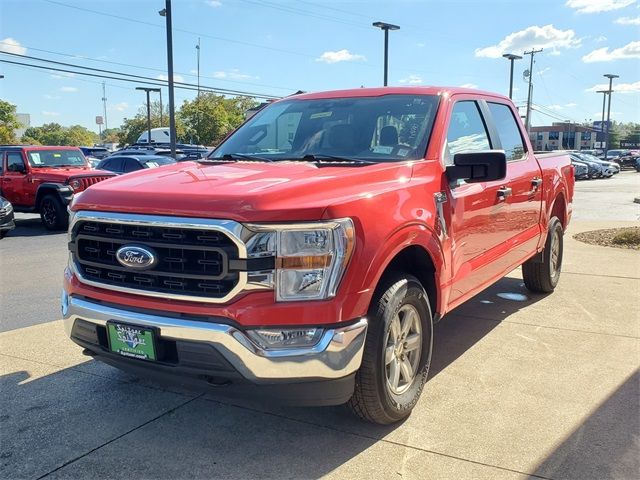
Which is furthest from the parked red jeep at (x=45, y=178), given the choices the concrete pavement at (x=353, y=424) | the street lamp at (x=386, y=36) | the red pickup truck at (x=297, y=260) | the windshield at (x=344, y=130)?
the street lamp at (x=386, y=36)

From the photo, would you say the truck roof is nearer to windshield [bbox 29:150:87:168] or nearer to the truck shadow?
the truck shadow

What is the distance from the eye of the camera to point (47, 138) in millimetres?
122188

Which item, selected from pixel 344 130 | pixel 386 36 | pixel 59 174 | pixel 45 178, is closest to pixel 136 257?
pixel 344 130

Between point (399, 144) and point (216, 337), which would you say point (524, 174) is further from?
point (216, 337)

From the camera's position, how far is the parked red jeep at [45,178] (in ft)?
42.0

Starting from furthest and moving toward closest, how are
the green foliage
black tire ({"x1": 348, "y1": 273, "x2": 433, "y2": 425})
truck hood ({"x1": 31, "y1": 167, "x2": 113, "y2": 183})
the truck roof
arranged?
the green foliage
truck hood ({"x1": 31, "y1": 167, "x2": 113, "y2": 183})
the truck roof
black tire ({"x1": 348, "y1": 273, "x2": 433, "y2": 425})

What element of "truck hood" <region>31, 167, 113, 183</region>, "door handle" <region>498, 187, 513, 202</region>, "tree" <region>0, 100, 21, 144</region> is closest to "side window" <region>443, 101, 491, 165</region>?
"door handle" <region>498, 187, 513, 202</region>

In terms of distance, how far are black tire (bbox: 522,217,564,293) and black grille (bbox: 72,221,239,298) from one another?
4227 millimetres

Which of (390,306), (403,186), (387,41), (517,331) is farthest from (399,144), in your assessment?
(387,41)

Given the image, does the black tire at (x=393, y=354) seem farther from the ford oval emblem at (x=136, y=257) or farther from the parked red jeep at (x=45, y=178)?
the parked red jeep at (x=45, y=178)

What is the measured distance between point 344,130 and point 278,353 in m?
1.97

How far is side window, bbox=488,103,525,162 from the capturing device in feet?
16.6

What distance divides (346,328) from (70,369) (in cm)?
246

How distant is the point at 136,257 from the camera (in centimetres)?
294
